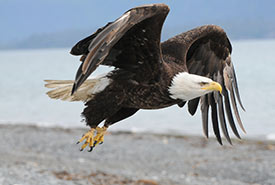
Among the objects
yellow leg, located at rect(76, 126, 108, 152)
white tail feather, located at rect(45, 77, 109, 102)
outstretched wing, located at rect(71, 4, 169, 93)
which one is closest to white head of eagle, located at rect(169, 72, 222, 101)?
outstretched wing, located at rect(71, 4, 169, 93)

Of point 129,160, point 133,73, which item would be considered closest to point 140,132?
point 129,160

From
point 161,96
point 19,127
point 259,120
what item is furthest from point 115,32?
point 259,120

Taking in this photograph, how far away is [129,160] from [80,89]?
601 centimetres

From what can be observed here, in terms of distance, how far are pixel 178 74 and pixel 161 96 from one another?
23 cm

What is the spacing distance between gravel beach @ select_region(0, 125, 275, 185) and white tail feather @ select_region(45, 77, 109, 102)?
153 centimetres

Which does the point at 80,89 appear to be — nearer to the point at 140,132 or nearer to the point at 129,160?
the point at 129,160

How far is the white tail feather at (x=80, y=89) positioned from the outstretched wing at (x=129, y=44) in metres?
0.19

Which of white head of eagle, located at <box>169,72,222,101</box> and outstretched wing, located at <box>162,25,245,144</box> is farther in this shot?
outstretched wing, located at <box>162,25,245,144</box>

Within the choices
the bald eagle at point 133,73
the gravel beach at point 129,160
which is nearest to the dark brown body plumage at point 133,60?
the bald eagle at point 133,73

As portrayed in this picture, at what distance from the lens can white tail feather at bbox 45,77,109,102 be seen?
414cm

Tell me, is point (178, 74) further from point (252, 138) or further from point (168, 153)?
point (252, 138)

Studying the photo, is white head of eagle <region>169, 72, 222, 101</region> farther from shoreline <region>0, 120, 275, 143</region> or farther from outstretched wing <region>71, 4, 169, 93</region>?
shoreline <region>0, 120, 275, 143</region>

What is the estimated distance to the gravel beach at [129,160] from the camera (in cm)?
693

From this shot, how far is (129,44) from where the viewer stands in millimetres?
3887
